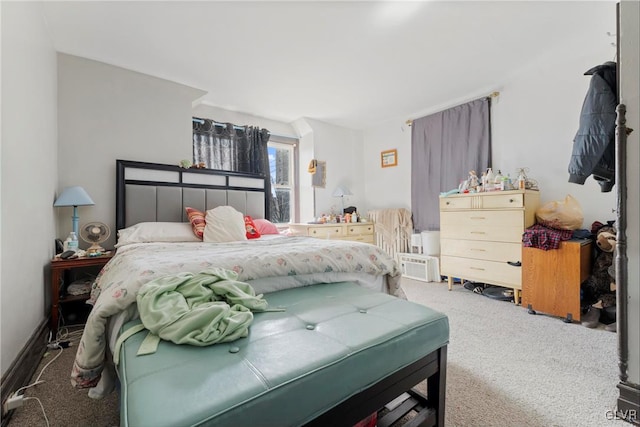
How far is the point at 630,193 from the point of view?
1.19 m

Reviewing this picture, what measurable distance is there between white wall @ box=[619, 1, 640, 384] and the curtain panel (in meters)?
2.30

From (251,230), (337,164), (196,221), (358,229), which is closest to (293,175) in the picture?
(337,164)

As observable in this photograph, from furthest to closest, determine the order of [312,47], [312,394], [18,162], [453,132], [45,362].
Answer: [453,132]
[312,47]
[45,362]
[18,162]
[312,394]

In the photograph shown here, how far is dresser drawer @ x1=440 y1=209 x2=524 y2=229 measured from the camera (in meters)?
2.66

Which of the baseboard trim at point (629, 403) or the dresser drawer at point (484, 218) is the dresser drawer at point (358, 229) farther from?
the baseboard trim at point (629, 403)

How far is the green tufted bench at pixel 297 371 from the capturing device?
2.07 feet

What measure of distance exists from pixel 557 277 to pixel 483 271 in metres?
0.67

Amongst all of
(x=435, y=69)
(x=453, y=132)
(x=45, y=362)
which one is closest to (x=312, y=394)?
(x=45, y=362)

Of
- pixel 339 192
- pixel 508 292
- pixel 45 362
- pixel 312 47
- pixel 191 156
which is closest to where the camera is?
pixel 45 362

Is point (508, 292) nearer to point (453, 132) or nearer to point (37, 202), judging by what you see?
point (453, 132)

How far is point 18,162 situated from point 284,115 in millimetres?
3089

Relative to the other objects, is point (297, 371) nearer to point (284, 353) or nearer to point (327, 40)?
point (284, 353)

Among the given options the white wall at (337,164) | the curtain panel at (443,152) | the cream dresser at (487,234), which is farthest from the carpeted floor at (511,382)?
the white wall at (337,164)

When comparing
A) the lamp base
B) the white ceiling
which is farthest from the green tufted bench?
the white ceiling
